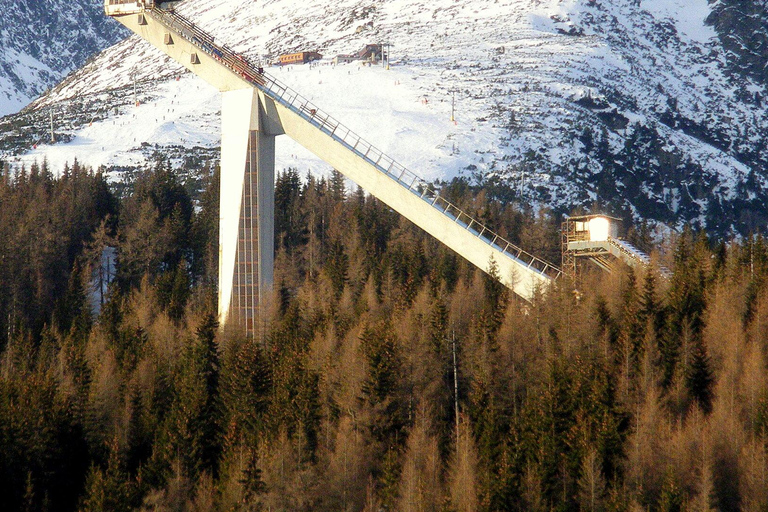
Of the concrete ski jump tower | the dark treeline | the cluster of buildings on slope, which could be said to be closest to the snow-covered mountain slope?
the cluster of buildings on slope

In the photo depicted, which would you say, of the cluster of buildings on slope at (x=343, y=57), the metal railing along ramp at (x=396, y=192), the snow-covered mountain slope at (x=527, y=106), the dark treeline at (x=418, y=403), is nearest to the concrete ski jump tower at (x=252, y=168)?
the metal railing along ramp at (x=396, y=192)

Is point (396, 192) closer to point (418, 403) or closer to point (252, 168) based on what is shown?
point (252, 168)

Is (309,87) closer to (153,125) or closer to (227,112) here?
(153,125)

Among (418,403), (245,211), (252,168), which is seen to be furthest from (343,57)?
(418,403)

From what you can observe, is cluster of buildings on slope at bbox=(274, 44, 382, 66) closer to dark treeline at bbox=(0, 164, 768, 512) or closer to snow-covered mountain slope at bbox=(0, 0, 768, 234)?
snow-covered mountain slope at bbox=(0, 0, 768, 234)

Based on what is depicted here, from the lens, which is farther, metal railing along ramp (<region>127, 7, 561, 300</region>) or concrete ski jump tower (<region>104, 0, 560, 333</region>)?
concrete ski jump tower (<region>104, 0, 560, 333</region>)

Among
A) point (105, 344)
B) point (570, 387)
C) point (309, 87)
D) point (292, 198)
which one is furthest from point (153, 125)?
point (570, 387)
